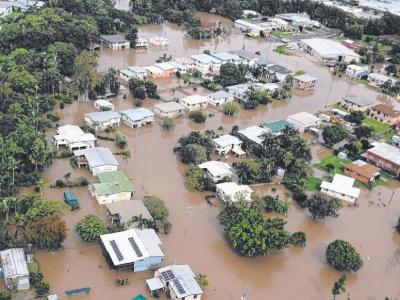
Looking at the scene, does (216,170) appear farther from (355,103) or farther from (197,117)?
(355,103)

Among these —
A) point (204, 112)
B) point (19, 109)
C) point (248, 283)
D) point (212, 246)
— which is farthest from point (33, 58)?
point (248, 283)

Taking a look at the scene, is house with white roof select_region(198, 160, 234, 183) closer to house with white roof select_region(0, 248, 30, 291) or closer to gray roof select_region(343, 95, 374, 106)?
house with white roof select_region(0, 248, 30, 291)

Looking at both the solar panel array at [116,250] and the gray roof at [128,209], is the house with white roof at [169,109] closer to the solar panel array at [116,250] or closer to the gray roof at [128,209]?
the gray roof at [128,209]

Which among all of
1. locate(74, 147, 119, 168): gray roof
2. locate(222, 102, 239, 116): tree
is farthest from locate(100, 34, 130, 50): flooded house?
locate(74, 147, 119, 168): gray roof

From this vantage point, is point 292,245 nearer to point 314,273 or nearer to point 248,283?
point 314,273

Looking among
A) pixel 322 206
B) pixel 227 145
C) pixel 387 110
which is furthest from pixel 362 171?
pixel 387 110

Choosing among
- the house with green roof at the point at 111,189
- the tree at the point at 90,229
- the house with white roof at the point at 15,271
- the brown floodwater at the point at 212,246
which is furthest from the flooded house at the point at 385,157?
the house with white roof at the point at 15,271

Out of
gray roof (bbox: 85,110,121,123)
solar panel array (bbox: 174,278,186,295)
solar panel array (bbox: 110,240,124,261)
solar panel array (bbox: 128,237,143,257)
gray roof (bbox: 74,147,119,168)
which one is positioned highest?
gray roof (bbox: 85,110,121,123)
